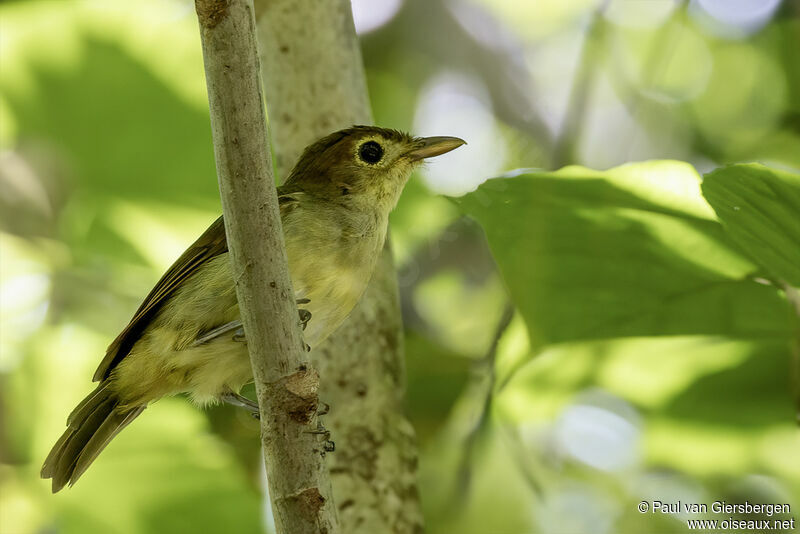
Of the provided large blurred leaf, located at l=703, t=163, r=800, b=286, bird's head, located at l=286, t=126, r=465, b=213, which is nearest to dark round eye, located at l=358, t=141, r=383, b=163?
bird's head, located at l=286, t=126, r=465, b=213

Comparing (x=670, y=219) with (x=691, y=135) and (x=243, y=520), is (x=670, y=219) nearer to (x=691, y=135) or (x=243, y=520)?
(x=243, y=520)

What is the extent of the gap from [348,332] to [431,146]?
73cm

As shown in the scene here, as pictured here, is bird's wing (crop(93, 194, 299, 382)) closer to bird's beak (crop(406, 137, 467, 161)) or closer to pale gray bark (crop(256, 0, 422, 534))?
pale gray bark (crop(256, 0, 422, 534))

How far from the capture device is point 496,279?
459 centimetres

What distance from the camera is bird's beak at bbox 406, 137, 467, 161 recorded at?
288 cm

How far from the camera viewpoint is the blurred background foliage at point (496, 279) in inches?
80.0

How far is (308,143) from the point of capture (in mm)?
2785

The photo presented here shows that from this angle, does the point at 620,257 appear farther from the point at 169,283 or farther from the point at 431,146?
the point at 169,283

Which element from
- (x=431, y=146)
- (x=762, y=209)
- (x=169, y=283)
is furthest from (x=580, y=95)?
(x=762, y=209)

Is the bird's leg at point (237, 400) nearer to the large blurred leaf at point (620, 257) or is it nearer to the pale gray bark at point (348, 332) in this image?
the pale gray bark at point (348, 332)

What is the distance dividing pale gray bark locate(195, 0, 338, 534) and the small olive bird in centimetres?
58

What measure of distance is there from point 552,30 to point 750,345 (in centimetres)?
294

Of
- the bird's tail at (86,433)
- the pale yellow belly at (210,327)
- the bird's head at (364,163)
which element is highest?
the bird's head at (364,163)

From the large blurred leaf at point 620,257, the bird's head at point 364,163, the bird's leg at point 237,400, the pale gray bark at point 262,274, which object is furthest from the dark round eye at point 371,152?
the pale gray bark at point 262,274
